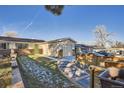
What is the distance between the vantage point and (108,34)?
11.4ft

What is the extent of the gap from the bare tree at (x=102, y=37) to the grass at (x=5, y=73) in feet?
3.26

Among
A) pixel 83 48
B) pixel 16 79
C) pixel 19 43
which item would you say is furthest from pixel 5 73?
pixel 83 48

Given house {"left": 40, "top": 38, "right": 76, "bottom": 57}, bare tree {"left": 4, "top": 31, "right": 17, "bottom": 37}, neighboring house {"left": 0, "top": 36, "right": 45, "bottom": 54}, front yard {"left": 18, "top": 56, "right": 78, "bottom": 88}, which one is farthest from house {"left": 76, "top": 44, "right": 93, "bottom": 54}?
bare tree {"left": 4, "top": 31, "right": 17, "bottom": 37}

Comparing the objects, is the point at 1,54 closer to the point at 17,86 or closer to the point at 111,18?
the point at 17,86

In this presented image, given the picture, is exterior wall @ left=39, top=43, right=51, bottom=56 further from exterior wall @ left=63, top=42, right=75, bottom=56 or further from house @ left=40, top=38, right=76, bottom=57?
exterior wall @ left=63, top=42, right=75, bottom=56

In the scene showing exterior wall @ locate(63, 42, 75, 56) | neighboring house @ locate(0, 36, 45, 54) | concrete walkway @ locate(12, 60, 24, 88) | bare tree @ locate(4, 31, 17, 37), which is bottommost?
concrete walkway @ locate(12, 60, 24, 88)

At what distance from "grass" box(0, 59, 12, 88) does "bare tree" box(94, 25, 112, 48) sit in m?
0.99

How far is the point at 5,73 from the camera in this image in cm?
349

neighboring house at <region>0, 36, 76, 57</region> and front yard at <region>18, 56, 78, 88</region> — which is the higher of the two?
neighboring house at <region>0, 36, 76, 57</region>

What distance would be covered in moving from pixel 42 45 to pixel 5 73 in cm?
50

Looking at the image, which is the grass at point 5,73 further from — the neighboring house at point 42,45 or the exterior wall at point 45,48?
the exterior wall at point 45,48

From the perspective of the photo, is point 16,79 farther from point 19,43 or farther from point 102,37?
point 102,37

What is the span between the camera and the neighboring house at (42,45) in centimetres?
347

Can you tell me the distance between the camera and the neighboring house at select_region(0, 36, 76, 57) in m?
3.47
